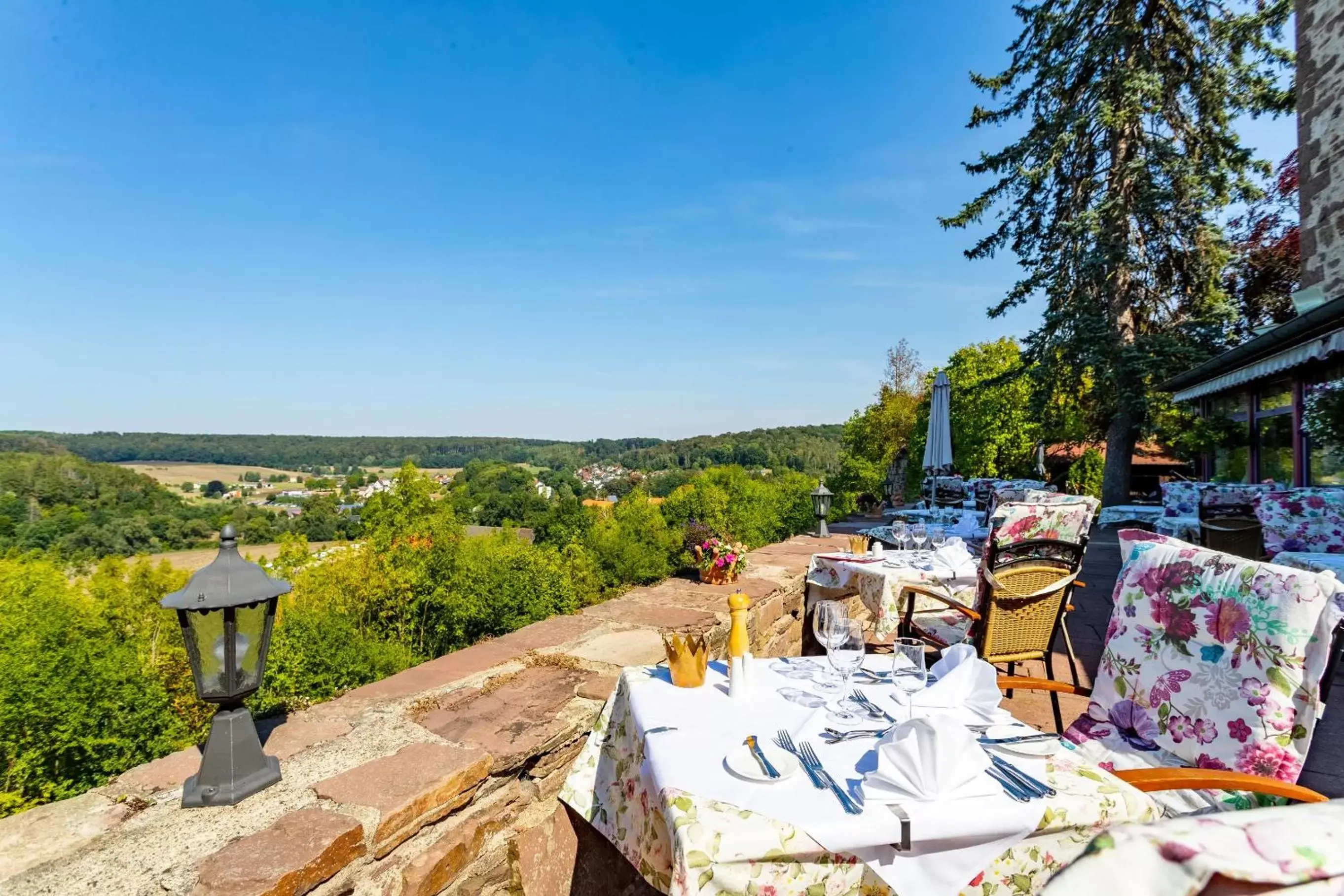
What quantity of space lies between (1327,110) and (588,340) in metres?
12.3

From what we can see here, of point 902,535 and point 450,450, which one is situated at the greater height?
point 450,450

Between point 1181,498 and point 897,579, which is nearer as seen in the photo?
point 897,579

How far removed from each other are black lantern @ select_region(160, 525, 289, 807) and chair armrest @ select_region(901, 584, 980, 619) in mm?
2722

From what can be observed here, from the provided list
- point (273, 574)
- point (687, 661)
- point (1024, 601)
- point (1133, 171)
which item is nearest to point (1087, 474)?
point (1133, 171)

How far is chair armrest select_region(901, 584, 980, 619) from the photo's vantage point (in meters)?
2.99

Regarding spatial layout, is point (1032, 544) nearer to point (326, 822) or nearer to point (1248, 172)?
point (326, 822)

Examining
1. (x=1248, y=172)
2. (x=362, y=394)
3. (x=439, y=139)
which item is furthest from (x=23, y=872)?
(x=362, y=394)

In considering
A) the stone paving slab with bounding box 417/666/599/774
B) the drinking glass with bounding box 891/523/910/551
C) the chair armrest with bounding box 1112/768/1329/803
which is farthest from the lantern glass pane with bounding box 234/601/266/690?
the drinking glass with bounding box 891/523/910/551

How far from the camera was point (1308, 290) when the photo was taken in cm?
744

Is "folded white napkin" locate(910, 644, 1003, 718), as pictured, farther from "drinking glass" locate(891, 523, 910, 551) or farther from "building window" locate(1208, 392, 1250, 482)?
"building window" locate(1208, 392, 1250, 482)

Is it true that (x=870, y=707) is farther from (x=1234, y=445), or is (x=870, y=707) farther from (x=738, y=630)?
(x=1234, y=445)

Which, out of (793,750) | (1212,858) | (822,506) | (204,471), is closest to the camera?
(1212,858)

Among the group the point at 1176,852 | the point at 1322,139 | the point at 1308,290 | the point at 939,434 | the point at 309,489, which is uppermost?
the point at 1322,139

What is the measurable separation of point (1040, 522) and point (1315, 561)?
1.80 m
